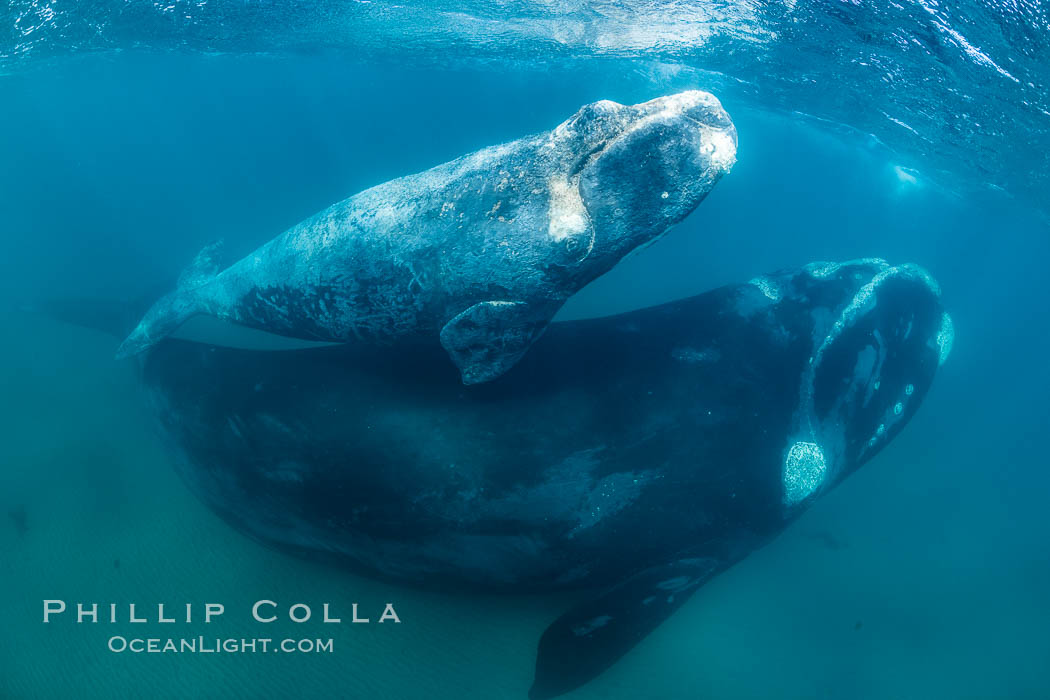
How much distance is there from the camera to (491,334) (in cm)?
482

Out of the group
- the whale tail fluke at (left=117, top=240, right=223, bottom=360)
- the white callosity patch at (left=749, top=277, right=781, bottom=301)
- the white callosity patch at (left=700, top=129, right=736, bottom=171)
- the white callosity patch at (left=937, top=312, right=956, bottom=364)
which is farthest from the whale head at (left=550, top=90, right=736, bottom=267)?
the white callosity patch at (left=937, top=312, right=956, bottom=364)

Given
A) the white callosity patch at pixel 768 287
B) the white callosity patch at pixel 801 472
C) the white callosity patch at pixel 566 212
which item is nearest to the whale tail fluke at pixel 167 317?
the white callosity patch at pixel 566 212

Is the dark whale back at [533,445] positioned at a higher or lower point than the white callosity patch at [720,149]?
lower

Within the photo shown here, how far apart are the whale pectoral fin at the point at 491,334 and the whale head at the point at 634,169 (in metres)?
0.79

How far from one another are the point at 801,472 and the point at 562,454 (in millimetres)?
3149

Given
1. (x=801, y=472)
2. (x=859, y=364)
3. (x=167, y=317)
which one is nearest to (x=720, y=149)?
(x=801, y=472)

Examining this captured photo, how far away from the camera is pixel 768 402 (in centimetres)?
657

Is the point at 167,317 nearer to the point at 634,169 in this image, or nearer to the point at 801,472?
the point at 634,169

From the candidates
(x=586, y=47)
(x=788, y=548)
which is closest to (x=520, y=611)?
(x=788, y=548)

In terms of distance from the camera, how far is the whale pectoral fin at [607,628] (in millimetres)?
6055

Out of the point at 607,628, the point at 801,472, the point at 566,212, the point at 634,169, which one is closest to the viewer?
the point at 634,169

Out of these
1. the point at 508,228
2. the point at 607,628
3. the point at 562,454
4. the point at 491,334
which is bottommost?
the point at 607,628

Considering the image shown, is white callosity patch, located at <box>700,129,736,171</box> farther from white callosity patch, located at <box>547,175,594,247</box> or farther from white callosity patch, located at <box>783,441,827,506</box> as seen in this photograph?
white callosity patch, located at <box>783,441,827,506</box>

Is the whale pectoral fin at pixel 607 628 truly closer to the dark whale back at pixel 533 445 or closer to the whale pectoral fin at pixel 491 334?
the dark whale back at pixel 533 445
